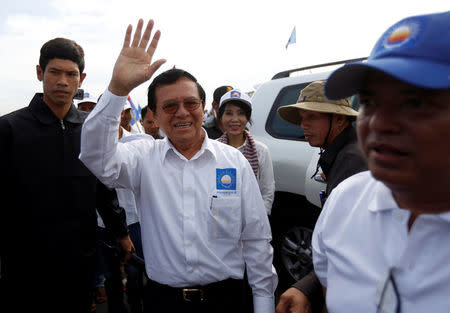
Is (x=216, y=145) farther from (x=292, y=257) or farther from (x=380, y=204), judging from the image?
(x=292, y=257)

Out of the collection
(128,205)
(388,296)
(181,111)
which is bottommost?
(128,205)

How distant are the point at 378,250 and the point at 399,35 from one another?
586 mm

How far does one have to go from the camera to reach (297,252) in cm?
358

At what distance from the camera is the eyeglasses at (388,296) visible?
33.6 inches

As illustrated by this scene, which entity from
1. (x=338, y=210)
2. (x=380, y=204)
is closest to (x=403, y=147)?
(x=380, y=204)

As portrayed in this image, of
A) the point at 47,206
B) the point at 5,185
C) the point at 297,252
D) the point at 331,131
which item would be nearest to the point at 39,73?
the point at 5,185

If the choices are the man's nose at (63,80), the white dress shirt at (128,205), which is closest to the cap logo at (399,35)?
the man's nose at (63,80)

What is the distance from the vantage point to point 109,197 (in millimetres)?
2699

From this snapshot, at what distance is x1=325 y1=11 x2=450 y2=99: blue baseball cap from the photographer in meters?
0.72

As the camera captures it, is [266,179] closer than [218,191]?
No

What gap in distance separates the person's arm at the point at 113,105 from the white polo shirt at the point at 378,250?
3.41 ft

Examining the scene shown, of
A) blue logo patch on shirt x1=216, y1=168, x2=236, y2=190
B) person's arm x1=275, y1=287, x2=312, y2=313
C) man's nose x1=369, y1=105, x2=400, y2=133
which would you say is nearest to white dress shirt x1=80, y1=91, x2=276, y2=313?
blue logo patch on shirt x1=216, y1=168, x2=236, y2=190

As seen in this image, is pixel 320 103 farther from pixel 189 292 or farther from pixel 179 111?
pixel 189 292

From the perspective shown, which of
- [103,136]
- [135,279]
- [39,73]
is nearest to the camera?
[103,136]
